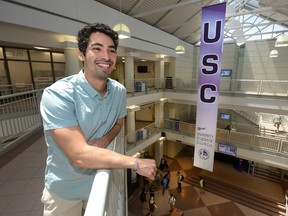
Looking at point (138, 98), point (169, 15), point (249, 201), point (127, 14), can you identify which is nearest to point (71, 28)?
point (127, 14)

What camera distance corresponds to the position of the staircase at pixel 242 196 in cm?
997

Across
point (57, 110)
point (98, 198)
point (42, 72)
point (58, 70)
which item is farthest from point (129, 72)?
point (98, 198)

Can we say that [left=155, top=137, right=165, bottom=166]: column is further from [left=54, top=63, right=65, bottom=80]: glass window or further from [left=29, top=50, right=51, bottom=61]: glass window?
[left=29, top=50, right=51, bottom=61]: glass window

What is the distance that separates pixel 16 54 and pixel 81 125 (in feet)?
29.7

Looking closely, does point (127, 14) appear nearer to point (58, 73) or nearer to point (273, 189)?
point (58, 73)

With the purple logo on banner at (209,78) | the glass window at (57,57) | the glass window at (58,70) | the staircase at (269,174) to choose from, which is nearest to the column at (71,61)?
the glass window at (58,70)

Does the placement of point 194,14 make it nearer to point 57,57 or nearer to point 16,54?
point 57,57

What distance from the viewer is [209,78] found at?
19.8ft

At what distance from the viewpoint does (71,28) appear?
6770 millimetres

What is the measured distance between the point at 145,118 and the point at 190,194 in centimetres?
843

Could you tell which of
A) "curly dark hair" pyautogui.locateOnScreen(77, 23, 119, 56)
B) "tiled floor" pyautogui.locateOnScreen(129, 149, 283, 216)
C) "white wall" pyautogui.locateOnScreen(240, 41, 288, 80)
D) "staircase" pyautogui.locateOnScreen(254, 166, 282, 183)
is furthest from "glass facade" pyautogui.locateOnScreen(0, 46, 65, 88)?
"white wall" pyautogui.locateOnScreen(240, 41, 288, 80)

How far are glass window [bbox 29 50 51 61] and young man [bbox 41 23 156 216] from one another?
888 cm

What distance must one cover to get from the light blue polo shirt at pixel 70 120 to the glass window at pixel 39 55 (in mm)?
9018

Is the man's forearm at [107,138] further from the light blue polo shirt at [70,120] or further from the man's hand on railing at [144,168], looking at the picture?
the man's hand on railing at [144,168]
